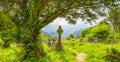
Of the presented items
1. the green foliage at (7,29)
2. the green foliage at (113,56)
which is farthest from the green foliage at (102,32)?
the green foliage at (7,29)

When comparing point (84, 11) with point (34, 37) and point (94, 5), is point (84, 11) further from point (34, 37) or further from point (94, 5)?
point (34, 37)

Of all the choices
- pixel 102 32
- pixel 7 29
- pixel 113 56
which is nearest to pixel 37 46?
pixel 7 29

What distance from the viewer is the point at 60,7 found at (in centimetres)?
2047

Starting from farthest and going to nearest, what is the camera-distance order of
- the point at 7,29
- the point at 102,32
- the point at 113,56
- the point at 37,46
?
the point at 102,32, the point at 113,56, the point at 37,46, the point at 7,29

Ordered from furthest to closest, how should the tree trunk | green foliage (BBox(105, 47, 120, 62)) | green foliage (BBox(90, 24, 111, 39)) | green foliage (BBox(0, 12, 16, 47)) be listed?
green foliage (BBox(90, 24, 111, 39)), green foliage (BBox(105, 47, 120, 62)), the tree trunk, green foliage (BBox(0, 12, 16, 47))

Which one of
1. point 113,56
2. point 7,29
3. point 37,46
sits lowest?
point 113,56

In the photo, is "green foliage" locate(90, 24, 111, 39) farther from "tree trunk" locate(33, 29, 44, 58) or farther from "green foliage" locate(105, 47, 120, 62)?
"tree trunk" locate(33, 29, 44, 58)

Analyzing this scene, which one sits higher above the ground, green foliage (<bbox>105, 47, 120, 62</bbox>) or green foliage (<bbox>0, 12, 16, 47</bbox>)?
green foliage (<bbox>0, 12, 16, 47</bbox>)

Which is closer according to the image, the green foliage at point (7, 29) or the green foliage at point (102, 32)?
the green foliage at point (7, 29)

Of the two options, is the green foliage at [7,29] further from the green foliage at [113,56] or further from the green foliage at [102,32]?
the green foliage at [102,32]

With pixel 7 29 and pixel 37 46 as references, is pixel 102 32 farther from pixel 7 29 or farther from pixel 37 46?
pixel 7 29

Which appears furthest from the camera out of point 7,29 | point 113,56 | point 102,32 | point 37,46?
point 102,32

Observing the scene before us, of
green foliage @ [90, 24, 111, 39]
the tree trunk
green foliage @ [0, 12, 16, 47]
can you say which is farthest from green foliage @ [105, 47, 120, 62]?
green foliage @ [90, 24, 111, 39]

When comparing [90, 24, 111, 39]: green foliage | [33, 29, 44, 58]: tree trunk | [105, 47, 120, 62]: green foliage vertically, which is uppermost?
[90, 24, 111, 39]: green foliage
